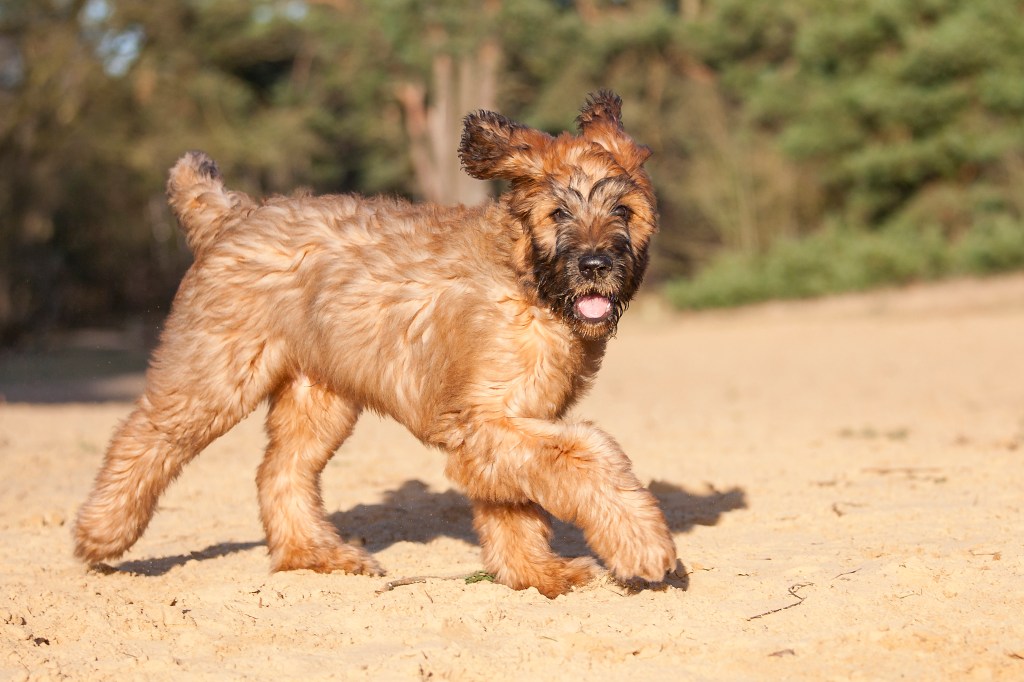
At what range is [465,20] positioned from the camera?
3322 cm

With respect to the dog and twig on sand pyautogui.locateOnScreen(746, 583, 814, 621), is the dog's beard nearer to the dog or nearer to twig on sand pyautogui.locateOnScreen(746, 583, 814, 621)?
the dog

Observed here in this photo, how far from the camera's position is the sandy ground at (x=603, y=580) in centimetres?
435

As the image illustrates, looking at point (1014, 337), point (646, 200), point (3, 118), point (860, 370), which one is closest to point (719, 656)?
point (646, 200)

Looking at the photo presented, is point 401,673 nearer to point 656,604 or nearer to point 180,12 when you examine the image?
point 656,604

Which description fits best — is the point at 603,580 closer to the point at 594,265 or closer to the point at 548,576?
the point at 548,576

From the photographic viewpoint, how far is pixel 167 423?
5781 mm

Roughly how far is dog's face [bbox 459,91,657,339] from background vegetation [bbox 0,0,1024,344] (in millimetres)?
18304

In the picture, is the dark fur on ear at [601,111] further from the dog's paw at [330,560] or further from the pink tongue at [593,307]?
the dog's paw at [330,560]

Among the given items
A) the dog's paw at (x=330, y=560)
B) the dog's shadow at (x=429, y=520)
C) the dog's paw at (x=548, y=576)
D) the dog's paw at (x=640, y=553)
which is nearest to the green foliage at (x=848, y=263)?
→ the dog's shadow at (x=429, y=520)

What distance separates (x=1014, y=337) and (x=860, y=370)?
3.03 meters

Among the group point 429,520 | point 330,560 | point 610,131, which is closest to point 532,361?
point 610,131

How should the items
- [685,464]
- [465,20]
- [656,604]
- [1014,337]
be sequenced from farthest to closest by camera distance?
[465,20] → [1014,337] → [685,464] → [656,604]

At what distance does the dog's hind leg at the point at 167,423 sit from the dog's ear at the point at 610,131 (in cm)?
165

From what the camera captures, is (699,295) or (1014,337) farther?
(699,295)
